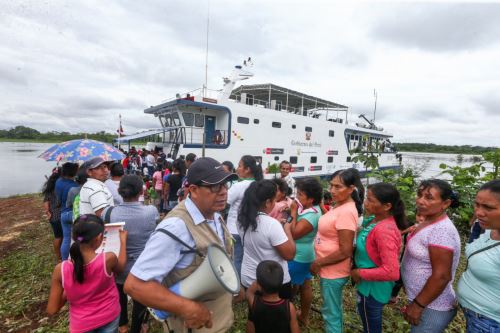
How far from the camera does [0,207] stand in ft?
31.9

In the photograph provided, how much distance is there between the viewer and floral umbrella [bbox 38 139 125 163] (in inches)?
155

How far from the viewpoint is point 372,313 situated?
2.22 m

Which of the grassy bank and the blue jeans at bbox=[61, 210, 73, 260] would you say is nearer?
the grassy bank

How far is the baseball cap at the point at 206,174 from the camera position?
4.78 feet

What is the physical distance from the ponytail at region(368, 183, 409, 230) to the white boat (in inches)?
296

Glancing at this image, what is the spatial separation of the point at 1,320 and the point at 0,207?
9.45 metres

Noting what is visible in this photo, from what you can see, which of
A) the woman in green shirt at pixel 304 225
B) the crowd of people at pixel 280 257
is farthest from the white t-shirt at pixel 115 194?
the woman in green shirt at pixel 304 225

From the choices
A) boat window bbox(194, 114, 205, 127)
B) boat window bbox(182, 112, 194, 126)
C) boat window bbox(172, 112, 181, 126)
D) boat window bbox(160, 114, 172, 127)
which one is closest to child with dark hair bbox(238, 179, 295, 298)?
boat window bbox(182, 112, 194, 126)

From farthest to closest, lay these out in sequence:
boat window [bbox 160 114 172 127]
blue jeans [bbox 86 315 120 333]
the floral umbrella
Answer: boat window [bbox 160 114 172 127] → the floral umbrella → blue jeans [bbox 86 315 120 333]

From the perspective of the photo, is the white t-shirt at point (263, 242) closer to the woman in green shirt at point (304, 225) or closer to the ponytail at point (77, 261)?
the woman in green shirt at point (304, 225)

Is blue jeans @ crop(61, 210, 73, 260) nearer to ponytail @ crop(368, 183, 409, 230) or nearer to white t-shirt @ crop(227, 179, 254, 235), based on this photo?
white t-shirt @ crop(227, 179, 254, 235)

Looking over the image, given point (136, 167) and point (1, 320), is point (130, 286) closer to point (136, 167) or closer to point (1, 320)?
A: point (1, 320)

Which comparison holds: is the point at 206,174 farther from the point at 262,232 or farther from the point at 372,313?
the point at 372,313

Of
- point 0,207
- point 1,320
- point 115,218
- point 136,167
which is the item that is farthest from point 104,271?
point 0,207
